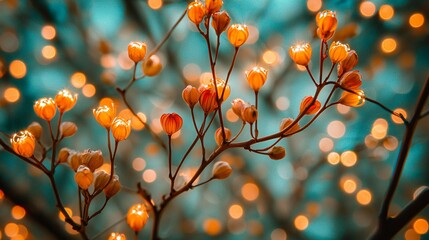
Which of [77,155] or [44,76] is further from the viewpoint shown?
[44,76]

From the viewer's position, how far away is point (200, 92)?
0.38 meters

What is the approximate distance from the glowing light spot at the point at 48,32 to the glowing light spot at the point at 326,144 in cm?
66

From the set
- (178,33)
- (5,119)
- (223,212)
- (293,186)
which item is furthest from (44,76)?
(293,186)

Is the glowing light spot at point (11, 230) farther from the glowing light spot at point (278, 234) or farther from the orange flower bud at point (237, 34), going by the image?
the orange flower bud at point (237, 34)

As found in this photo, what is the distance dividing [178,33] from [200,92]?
2.10 ft

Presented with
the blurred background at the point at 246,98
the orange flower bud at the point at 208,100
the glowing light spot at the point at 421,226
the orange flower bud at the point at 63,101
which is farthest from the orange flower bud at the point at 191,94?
the glowing light spot at the point at 421,226

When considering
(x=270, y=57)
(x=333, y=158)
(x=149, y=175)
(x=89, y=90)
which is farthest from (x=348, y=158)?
(x=89, y=90)

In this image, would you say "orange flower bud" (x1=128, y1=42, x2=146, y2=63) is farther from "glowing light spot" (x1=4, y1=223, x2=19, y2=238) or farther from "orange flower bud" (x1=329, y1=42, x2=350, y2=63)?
"glowing light spot" (x1=4, y1=223, x2=19, y2=238)

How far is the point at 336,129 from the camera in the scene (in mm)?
996

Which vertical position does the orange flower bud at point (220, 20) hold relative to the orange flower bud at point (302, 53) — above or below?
above

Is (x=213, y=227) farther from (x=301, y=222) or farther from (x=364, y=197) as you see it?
(x=364, y=197)

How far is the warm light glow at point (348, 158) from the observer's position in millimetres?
955

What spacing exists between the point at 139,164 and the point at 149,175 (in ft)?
0.12

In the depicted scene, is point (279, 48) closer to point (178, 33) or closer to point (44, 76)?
point (178, 33)
